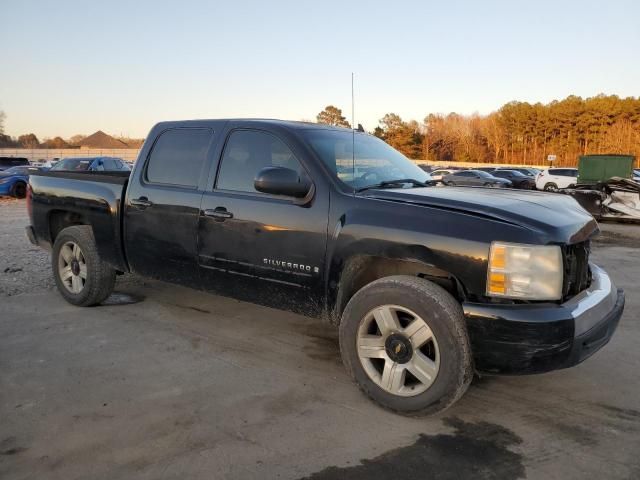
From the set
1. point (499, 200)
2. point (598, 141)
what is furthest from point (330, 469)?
point (598, 141)

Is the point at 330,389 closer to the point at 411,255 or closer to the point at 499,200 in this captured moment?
the point at 411,255

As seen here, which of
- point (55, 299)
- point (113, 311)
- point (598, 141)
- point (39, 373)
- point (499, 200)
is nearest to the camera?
point (499, 200)

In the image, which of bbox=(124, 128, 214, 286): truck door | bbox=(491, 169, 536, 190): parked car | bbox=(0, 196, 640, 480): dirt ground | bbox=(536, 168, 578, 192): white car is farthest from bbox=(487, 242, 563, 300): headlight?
bbox=(491, 169, 536, 190): parked car

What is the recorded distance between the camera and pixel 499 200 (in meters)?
3.25

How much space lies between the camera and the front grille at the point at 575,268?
116 inches

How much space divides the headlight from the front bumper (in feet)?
0.24

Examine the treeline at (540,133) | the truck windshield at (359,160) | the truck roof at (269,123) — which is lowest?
the truck windshield at (359,160)

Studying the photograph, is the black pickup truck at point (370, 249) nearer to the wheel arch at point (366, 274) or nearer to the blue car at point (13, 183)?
the wheel arch at point (366, 274)

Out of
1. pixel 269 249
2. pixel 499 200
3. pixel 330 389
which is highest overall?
pixel 499 200

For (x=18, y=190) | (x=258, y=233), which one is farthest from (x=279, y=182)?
(x=18, y=190)

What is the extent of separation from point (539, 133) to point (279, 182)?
82.9 meters

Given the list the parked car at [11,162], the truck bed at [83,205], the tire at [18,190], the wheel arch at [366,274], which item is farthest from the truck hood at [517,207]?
the parked car at [11,162]

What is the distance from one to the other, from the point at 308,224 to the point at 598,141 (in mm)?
78139

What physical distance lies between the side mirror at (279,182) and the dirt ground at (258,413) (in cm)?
130
